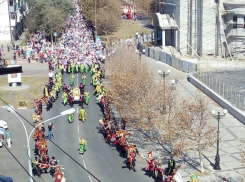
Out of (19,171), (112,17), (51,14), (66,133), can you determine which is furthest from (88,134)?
(112,17)

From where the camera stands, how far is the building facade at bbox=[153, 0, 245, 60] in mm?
60344

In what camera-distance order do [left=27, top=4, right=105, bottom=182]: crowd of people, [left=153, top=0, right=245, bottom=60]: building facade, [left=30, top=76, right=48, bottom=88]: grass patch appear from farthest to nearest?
[left=153, top=0, right=245, bottom=60]: building facade, [left=30, top=76, right=48, bottom=88]: grass patch, [left=27, top=4, right=105, bottom=182]: crowd of people

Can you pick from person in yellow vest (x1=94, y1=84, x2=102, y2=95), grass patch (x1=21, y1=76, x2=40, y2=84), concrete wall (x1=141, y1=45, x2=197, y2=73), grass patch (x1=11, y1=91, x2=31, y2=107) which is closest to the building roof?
concrete wall (x1=141, y1=45, x2=197, y2=73)

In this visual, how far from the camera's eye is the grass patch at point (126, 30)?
82744 mm

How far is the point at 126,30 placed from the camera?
89625mm

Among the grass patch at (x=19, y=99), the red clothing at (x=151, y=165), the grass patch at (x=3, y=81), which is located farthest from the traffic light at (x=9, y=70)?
the grass patch at (x=3, y=81)

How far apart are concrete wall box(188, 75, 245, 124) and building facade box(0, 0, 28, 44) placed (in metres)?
33.4

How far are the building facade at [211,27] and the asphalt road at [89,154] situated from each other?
24.5m

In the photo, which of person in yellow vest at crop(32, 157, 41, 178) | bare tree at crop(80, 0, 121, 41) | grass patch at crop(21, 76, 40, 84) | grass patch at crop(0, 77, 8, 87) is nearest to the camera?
person in yellow vest at crop(32, 157, 41, 178)

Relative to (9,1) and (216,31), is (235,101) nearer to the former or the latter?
(216,31)

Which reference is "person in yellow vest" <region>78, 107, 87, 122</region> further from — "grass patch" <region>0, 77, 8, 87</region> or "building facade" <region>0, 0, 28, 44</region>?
"building facade" <region>0, 0, 28, 44</region>

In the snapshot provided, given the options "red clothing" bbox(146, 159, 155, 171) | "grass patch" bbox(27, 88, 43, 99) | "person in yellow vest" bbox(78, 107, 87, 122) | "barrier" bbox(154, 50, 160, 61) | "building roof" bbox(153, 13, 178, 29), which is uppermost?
"building roof" bbox(153, 13, 178, 29)

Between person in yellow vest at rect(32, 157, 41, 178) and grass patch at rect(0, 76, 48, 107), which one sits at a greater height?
grass patch at rect(0, 76, 48, 107)

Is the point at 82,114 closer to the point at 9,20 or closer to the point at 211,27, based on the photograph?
the point at 211,27
